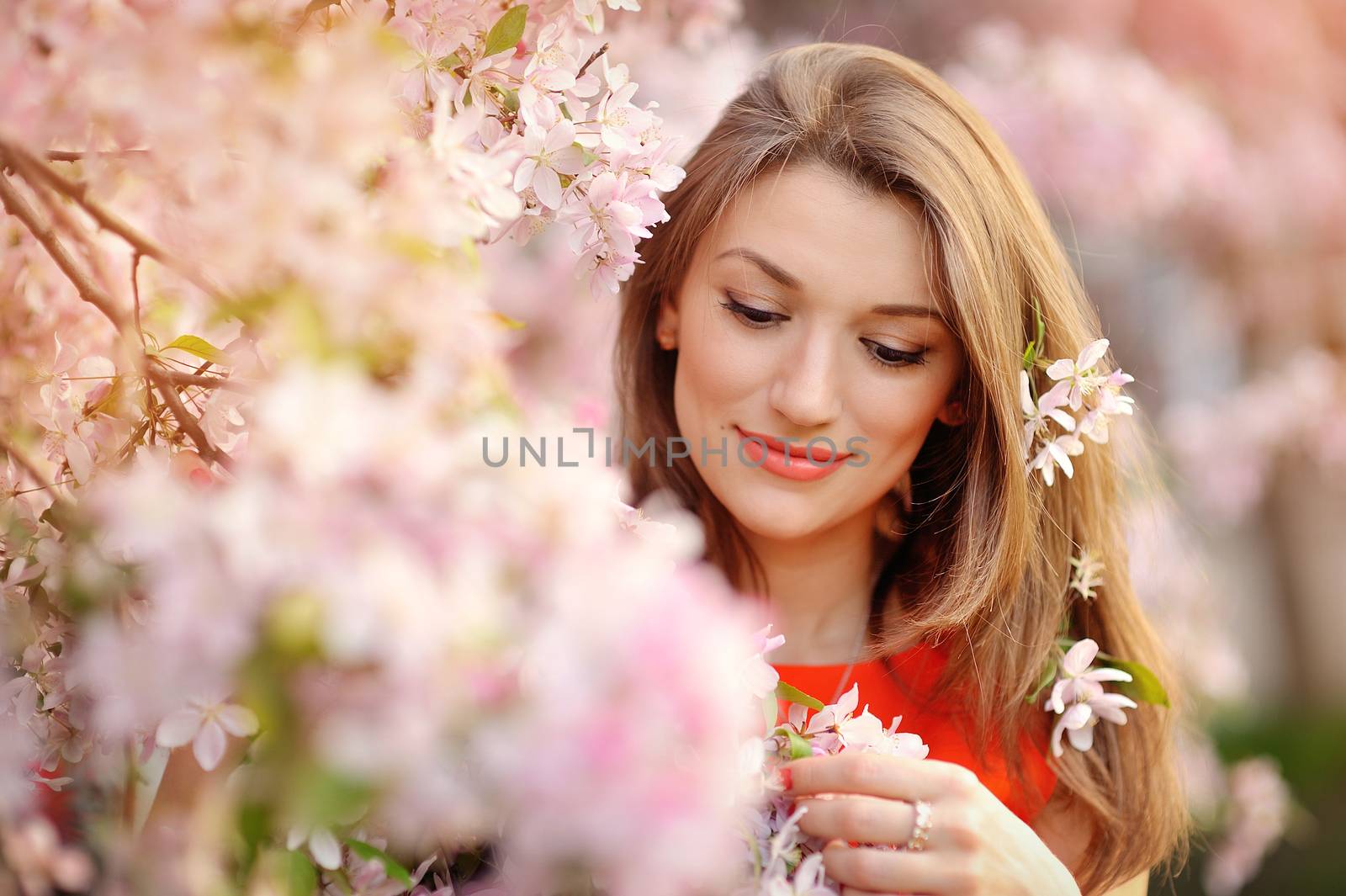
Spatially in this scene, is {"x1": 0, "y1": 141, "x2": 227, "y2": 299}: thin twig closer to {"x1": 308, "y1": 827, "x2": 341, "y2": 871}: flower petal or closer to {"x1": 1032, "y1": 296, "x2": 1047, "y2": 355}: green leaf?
{"x1": 308, "y1": 827, "x2": 341, "y2": 871}: flower petal

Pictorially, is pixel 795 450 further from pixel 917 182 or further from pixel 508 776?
pixel 508 776

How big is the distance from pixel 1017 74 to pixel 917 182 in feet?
7.21

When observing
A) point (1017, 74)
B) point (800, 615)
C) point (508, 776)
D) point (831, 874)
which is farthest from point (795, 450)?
point (1017, 74)

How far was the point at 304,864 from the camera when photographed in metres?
0.74

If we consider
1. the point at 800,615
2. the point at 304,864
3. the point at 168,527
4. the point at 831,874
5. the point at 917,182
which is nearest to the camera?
the point at 168,527

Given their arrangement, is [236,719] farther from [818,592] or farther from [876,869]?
[818,592]

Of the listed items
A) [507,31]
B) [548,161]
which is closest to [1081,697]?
[548,161]

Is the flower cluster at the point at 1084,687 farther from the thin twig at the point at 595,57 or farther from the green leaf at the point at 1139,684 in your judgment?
the thin twig at the point at 595,57

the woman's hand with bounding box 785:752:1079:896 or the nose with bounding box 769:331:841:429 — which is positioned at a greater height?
the nose with bounding box 769:331:841:429

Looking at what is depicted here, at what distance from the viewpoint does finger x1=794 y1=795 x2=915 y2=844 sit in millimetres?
947

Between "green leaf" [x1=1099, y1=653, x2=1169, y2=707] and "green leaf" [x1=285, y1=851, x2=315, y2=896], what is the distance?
3.43 feet

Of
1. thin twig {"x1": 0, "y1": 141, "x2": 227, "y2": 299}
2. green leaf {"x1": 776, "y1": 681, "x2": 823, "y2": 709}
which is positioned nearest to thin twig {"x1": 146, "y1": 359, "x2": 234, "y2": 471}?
thin twig {"x1": 0, "y1": 141, "x2": 227, "y2": 299}

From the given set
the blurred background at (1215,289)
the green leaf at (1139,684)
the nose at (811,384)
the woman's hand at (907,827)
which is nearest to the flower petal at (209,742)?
the woman's hand at (907,827)

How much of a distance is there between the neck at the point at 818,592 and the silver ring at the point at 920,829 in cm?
53
